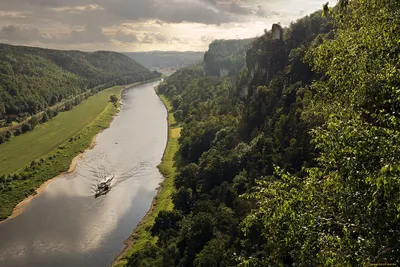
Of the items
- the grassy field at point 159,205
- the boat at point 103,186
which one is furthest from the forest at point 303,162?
the boat at point 103,186

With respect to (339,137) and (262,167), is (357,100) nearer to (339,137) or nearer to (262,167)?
(339,137)

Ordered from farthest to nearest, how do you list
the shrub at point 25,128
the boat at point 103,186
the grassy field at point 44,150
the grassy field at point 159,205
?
the shrub at point 25,128, the grassy field at point 44,150, the boat at point 103,186, the grassy field at point 159,205

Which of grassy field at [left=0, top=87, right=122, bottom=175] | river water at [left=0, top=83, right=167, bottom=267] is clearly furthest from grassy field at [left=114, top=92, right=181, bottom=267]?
grassy field at [left=0, top=87, right=122, bottom=175]

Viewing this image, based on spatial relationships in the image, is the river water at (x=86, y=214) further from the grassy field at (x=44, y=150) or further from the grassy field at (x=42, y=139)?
the grassy field at (x=42, y=139)

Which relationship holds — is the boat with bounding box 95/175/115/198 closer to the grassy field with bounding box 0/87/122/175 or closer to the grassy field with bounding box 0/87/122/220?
the grassy field with bounding box 0/87/122/220

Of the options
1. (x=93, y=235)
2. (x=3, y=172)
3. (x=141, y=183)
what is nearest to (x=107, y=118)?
(x=3, y=172)

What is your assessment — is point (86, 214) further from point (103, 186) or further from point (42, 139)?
point (42, 139)
